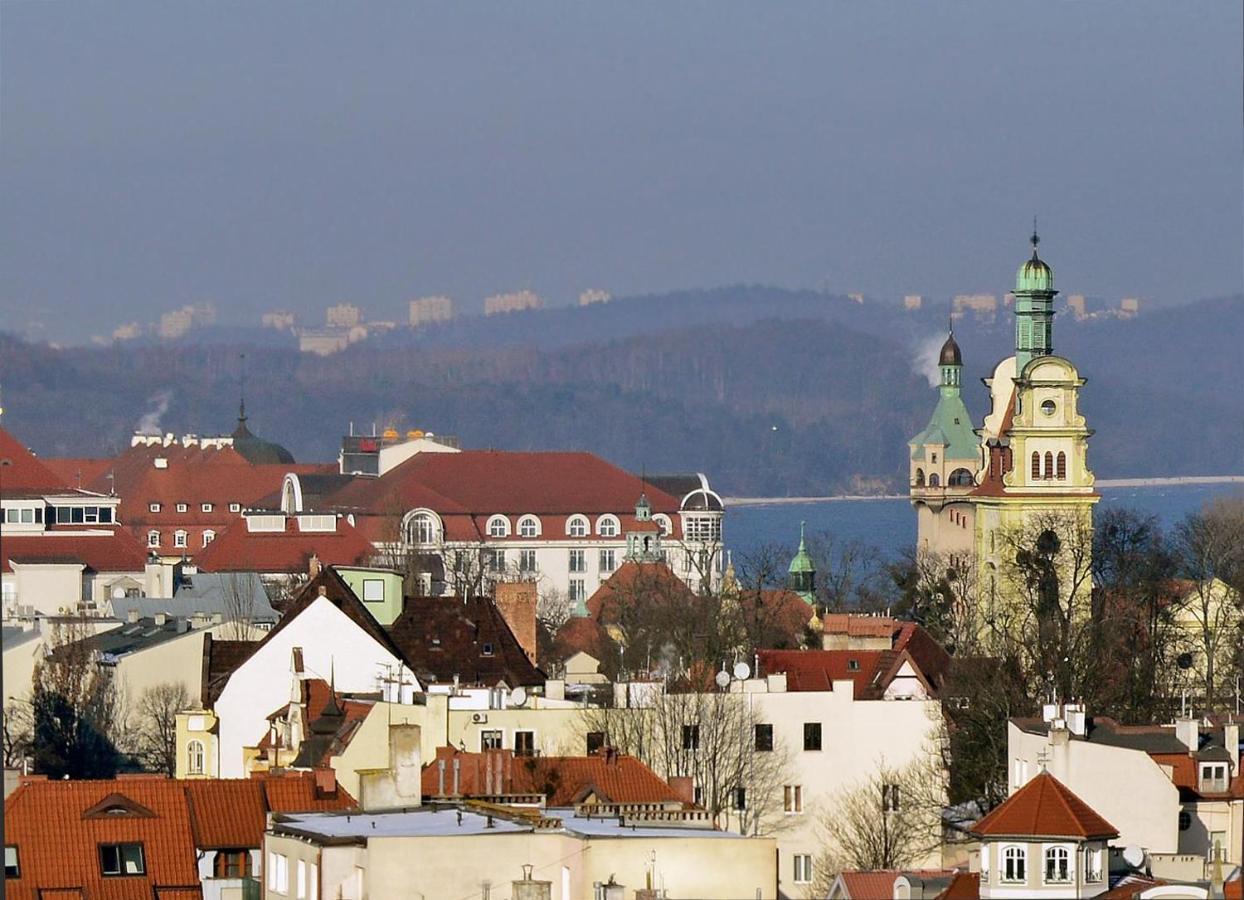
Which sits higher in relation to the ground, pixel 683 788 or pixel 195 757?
pixel 195 757

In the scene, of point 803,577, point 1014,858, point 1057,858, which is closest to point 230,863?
point 1014,858

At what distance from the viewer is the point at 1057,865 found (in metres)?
31.2

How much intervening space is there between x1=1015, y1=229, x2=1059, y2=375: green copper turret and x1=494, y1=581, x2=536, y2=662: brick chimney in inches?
1793

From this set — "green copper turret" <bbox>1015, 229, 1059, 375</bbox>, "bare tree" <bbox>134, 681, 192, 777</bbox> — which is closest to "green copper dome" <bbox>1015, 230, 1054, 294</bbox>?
"green copper turret" <bbox>1015, 229, 1059, 375</bbox>

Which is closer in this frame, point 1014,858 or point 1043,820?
point 1014,858

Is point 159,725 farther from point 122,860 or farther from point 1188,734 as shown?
point 122,860

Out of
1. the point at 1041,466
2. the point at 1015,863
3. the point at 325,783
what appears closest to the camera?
the point at 1015,863

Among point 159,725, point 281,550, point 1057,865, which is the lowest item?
point 1057,865

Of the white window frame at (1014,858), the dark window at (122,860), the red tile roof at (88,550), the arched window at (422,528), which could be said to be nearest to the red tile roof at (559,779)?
the dark window at (122,860)

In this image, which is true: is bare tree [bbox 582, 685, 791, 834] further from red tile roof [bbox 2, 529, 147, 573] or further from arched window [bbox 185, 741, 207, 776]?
red tile roof [bbox 2, 529, 147, 573]

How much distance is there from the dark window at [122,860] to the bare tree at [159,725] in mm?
17325

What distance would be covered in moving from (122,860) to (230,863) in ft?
2.90

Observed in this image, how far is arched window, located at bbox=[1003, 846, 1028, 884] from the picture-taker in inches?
1232

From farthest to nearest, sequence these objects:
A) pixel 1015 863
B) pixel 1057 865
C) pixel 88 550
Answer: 1. pixel 88 550
2. pixel 1015 863
3. pixel 1057 865
